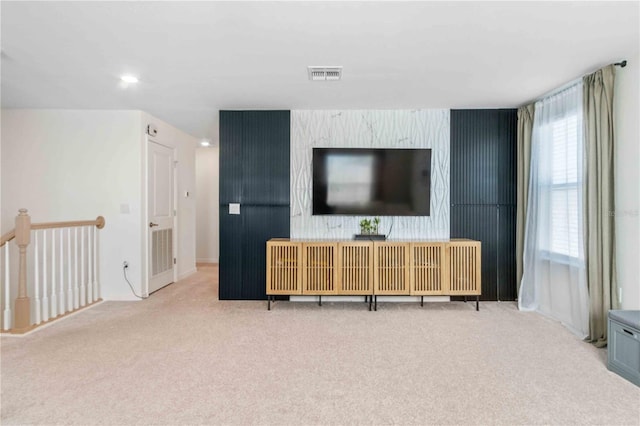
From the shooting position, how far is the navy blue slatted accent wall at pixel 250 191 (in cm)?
405

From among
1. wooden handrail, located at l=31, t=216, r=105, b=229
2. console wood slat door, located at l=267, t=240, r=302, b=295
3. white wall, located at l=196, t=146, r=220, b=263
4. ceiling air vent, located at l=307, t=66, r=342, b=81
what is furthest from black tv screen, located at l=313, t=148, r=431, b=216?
white wall, located at l=196, t=146, r=220, b=263

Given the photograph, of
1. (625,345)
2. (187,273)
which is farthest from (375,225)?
(187,273)

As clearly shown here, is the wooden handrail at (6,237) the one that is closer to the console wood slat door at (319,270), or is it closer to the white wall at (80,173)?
the white wall at (80,173)

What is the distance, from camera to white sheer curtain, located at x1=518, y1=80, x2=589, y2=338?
300cm

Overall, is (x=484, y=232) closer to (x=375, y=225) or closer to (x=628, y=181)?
(x=375, y=225)

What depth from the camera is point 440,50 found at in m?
2.49

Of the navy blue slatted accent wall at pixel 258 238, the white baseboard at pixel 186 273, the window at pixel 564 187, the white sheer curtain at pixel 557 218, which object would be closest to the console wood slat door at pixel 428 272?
the white sheer curtain at pixel 557 218

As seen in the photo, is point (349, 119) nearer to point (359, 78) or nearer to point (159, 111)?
point (359, 78)

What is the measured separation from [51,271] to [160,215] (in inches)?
52.9

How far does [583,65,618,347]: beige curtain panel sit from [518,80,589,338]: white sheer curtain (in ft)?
0.36

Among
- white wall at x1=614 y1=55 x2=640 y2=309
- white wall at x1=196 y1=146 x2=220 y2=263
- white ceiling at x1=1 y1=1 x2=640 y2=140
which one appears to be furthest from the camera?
white wall at x1=196 y1=146 x2=220 y2=263

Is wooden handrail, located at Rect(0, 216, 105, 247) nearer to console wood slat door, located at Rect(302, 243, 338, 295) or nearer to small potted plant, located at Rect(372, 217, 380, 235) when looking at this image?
console wood slat door, located at Rect(302, 243, 338, 295)

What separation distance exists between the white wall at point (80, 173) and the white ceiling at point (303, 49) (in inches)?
17.6

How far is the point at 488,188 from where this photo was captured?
4.04m
